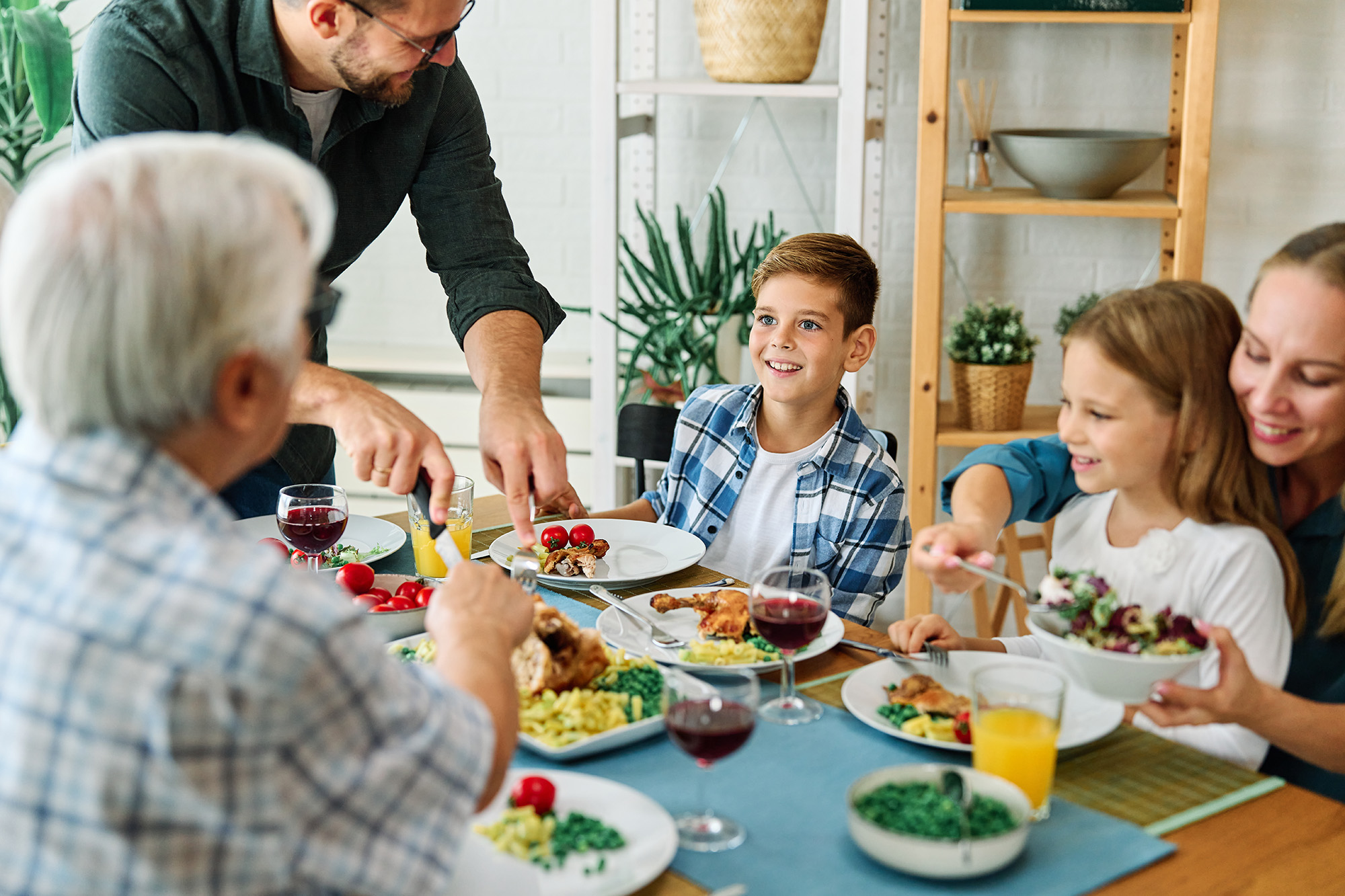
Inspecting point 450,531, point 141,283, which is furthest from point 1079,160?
point 141,283

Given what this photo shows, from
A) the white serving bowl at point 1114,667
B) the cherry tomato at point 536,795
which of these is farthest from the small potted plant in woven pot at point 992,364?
the cherry tomato at point 536,795

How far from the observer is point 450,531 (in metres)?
1.84

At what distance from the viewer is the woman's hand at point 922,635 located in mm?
1511

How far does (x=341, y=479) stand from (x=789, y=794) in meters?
3.36

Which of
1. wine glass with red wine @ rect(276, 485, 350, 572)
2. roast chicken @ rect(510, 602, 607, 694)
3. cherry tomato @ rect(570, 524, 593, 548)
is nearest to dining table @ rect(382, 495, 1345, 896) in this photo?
roast chicken @ rect(510, 602, 607, 694)

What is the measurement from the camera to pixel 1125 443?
1455mm

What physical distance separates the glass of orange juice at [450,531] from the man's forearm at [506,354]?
0.16 meters

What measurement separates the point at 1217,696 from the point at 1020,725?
22 cm

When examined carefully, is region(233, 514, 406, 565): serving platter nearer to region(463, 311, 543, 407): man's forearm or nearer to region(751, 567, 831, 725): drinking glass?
region(463, 311, 543, 407): man's forearm

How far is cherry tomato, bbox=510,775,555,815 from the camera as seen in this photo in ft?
3.61

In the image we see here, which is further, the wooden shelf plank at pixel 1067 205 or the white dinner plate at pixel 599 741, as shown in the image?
the wooden shelf plank at pixel 1067 205

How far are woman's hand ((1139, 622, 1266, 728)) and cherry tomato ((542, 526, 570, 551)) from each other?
0.97 m

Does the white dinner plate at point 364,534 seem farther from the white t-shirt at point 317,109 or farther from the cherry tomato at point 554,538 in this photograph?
the white t-shirt at point 317,109

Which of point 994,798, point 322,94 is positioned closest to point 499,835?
point 994,798
